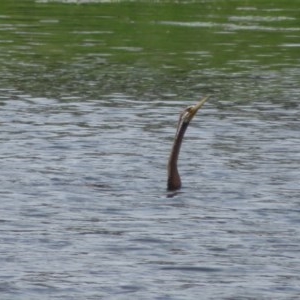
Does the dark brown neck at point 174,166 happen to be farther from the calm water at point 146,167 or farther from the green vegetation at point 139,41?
the green vegetation at point 139,41

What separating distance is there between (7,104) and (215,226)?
13617 millimetres

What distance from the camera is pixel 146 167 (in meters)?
Answer: 23.4

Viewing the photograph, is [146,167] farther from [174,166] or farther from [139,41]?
[139,41]

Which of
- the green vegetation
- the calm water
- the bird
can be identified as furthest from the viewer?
the green vegetation

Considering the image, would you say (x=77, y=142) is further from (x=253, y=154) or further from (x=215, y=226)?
(x=215, y=226)

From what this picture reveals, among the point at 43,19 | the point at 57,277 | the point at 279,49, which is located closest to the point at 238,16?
the point at 43,19

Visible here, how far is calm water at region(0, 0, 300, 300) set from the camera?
646 inches

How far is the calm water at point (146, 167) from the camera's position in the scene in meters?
16.4

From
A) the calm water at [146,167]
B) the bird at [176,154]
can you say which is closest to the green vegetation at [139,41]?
→ the calm water at [146,167]

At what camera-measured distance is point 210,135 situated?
27234 mm

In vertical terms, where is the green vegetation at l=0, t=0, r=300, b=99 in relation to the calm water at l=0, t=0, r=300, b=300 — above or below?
below

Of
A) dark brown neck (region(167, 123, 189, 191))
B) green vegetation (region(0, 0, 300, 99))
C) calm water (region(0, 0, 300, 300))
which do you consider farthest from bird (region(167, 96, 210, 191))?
green vegetation (region(0, 0, 300, 99))

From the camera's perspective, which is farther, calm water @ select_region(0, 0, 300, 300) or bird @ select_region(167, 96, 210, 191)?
bird @ select_region(167, 96, 210, 191)

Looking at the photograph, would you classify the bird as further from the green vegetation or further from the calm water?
the green vegetation
